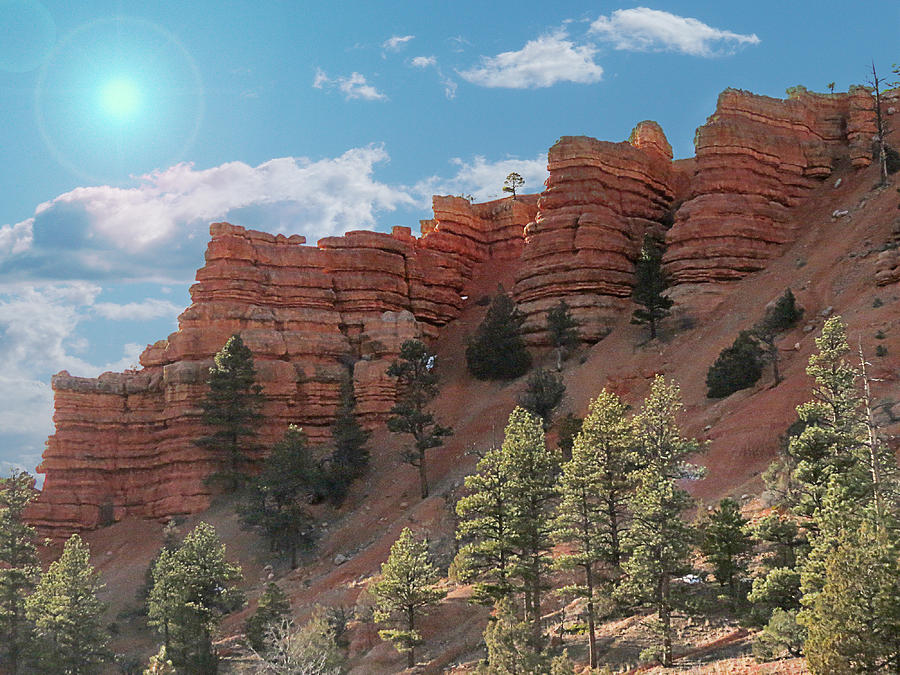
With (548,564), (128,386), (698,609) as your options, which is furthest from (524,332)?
(698,609)

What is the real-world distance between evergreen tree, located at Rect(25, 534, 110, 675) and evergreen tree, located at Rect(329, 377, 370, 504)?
1780 cm

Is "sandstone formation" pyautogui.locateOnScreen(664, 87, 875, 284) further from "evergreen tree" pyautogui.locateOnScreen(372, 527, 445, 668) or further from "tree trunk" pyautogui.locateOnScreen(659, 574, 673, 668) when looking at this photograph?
"tree trunk" pyautogui.locateOnScreen(659, 574, 673, 668)

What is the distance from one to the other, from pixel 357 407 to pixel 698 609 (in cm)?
4209

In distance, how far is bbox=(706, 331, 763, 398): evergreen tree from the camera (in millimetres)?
54375

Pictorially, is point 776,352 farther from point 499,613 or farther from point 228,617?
point 228,617

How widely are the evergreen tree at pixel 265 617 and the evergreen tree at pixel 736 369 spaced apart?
28.2 meters

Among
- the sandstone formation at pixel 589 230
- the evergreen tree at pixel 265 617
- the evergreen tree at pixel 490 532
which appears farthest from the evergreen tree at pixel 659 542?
the sandstone formation at pixel 589 230

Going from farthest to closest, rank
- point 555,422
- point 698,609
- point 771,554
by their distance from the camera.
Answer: point 555,422 < point 771,554 < point 698,609

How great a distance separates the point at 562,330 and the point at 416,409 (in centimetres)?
1565

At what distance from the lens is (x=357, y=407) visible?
70312 millimetres

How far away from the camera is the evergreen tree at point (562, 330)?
69.7 m

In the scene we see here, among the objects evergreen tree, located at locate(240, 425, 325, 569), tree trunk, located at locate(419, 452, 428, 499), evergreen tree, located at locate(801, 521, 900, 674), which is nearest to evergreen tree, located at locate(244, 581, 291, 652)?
evergreen tree, located at locate(240, 425, 325, 569)

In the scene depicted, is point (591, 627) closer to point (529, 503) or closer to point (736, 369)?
point (529, 503)

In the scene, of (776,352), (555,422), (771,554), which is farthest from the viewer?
(555,422)
